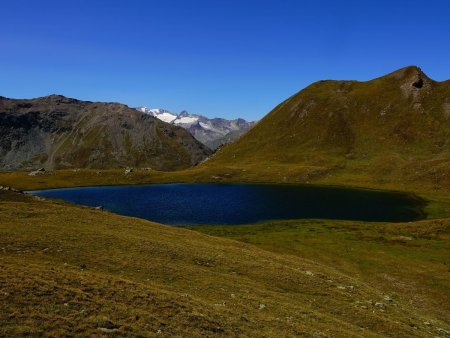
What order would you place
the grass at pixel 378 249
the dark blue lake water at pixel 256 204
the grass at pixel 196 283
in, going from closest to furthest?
the grass at pixel 196 283 < the grass at pixel 378 249 < the dark blue lake water at pixel 256 204

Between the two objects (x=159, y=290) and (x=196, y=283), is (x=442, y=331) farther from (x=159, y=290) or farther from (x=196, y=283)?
(x=159, y=290)

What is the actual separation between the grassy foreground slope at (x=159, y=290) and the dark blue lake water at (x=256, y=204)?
5619cm

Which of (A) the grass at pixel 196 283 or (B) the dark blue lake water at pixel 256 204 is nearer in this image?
(A) the grass at pixel 196 283

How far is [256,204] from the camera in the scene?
127438mm

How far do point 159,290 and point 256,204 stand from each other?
10006 cm

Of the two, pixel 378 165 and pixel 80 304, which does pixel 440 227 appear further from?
pixel 378 165

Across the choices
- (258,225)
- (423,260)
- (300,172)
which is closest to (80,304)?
(423,260)

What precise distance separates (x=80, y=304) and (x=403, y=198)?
5400 inches

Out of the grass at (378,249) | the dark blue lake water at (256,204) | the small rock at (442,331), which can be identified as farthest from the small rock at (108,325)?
the dark blue lake water at (256,204)

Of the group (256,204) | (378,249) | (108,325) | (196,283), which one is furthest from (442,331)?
(256,204)

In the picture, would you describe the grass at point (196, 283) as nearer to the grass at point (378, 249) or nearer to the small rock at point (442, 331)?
the small rock at point (442, 331)

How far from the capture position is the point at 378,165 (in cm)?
19062

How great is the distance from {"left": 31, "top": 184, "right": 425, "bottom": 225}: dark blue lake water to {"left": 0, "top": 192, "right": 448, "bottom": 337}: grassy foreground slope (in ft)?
184

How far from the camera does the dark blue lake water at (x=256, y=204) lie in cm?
10956
